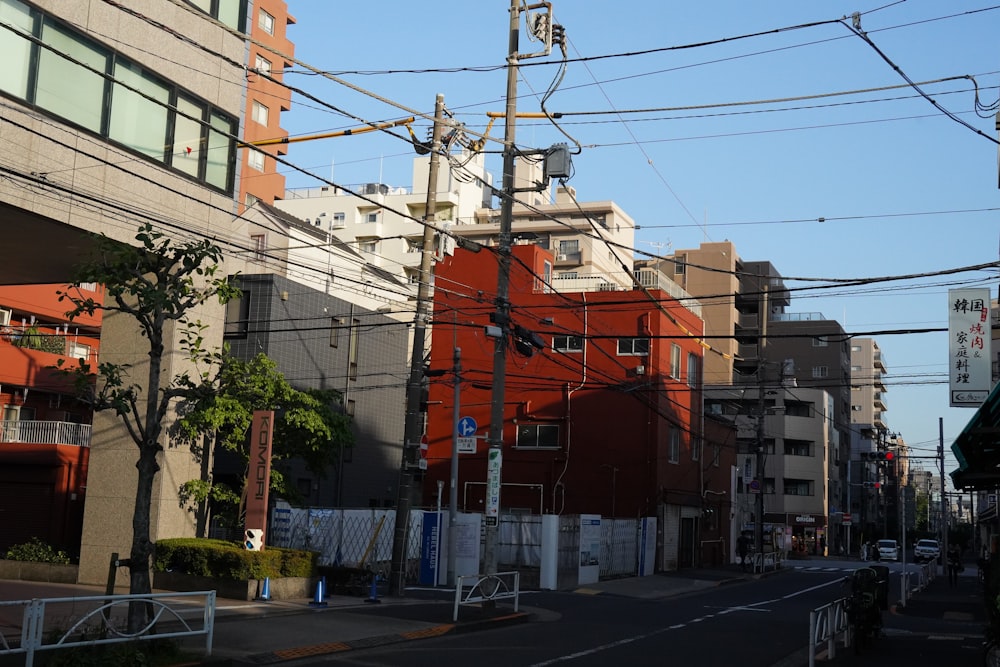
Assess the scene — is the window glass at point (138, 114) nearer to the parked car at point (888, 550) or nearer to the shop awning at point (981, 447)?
the shop awning at point (981, 447)

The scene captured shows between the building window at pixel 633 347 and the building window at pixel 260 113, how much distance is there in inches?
1342

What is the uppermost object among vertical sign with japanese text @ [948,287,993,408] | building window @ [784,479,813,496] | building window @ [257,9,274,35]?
building window @ [257,9,274,35]

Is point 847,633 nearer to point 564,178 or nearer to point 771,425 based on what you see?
point 564,178

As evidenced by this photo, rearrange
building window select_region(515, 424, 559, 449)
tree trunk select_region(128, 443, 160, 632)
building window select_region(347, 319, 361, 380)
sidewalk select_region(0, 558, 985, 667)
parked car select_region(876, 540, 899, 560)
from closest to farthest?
tree trunk select_region(128, 443, 160, 632) → sidewalk select_region(0, 558, 985, 667) → building window select_region(515, 424, 559, 449) → building window select_region(347, 319, 361, 380) → parked car select_region(876, 540, 899, 560)

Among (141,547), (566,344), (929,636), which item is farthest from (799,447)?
(141,547)

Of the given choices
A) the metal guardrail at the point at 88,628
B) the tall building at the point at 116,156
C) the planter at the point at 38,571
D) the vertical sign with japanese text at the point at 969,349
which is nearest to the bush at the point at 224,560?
the tall building at the point at 116,156

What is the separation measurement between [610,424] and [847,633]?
23946 mm

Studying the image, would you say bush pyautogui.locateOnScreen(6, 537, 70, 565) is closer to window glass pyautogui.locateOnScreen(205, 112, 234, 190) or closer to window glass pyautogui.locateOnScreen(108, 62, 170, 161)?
window glass pyautogui.locateOnScreen(205, 112, 234, 190)

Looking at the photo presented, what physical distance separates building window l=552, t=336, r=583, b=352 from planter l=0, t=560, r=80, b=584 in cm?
2401

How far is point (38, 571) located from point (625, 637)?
14096 mm

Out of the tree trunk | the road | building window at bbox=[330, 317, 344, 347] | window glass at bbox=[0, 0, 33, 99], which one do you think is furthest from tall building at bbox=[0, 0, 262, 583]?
building window at bbox=[330, 317, 344, 347]

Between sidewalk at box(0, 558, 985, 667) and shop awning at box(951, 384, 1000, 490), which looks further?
sidewalk at box(0, 558, 985, 667)

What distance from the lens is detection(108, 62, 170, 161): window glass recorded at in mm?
20062

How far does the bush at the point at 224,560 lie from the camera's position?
21.1 metres
